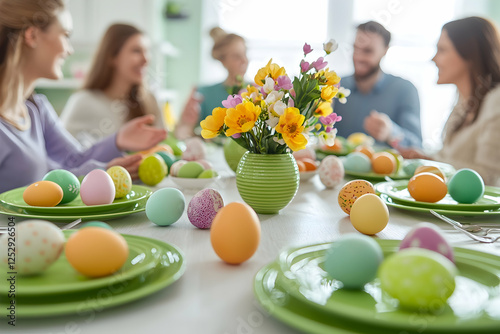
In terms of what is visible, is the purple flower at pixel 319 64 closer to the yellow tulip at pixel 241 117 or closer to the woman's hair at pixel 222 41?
the yellow tulip at pixel 241 117

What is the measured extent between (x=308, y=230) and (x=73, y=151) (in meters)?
1.28

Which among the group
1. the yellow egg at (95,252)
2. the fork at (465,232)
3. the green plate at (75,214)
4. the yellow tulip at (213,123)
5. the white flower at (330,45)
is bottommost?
the green plate at (75,214)

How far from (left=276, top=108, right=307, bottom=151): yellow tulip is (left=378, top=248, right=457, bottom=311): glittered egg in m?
0.40

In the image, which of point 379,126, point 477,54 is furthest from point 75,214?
point 477,54

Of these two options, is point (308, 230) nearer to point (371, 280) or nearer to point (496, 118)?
point (371, 280)

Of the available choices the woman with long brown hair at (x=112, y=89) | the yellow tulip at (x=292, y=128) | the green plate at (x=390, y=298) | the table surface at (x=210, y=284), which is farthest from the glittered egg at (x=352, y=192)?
the woman with long brown hair at (x=112, y=89)

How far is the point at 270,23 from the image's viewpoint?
4.41m

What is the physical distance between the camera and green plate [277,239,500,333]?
15.1 inches

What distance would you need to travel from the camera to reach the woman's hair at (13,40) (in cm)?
149

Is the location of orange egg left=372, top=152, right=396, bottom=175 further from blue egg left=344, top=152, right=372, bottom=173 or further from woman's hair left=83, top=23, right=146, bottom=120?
woman's hair left=83, top=23, right=146, bottom=120

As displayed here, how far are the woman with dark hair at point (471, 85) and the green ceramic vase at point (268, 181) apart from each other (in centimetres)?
105

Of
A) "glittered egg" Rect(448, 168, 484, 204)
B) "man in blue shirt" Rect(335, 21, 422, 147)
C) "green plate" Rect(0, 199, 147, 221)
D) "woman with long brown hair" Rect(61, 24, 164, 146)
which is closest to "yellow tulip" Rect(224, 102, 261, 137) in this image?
"green plate" Rect(0, 199, 147, 221)

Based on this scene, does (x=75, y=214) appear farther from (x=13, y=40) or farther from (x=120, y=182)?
(x=13, y=40)

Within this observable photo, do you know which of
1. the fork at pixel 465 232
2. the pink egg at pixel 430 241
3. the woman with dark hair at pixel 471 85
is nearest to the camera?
the pink egg at pixel 430 241
